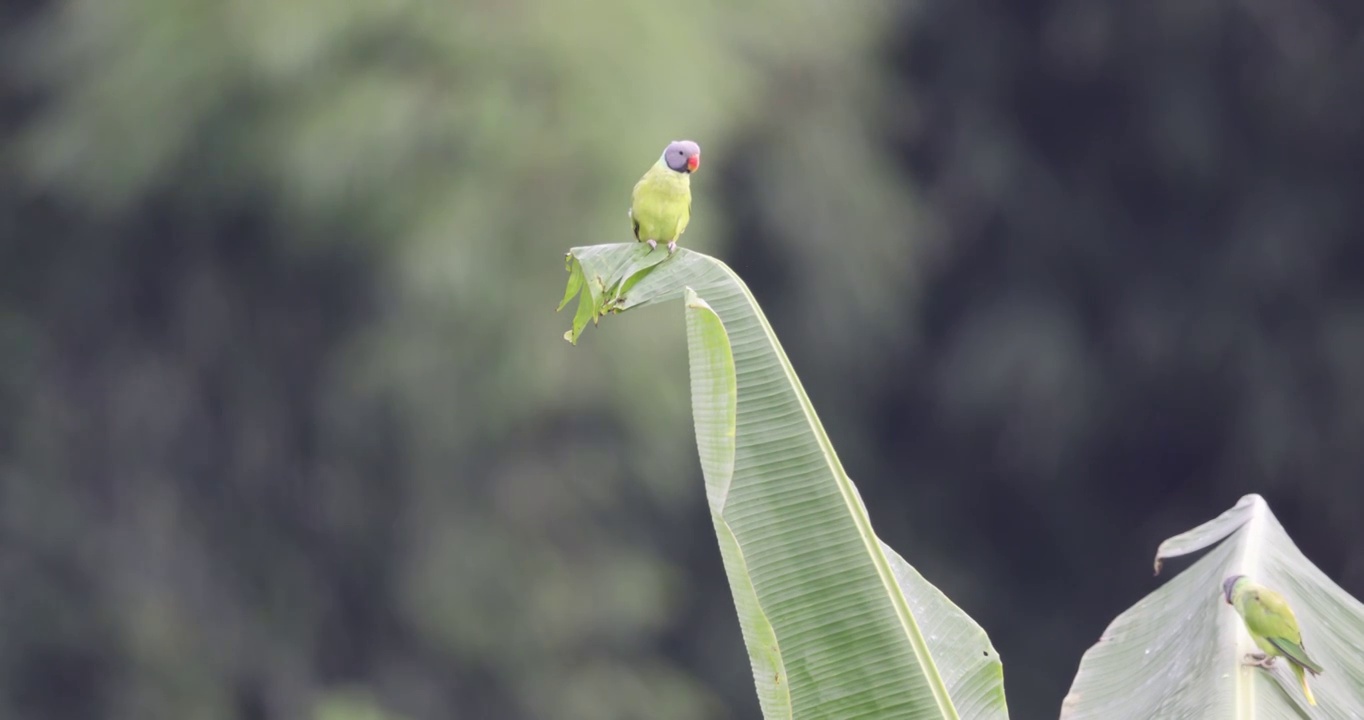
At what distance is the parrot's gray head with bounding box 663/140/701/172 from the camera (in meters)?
1.32

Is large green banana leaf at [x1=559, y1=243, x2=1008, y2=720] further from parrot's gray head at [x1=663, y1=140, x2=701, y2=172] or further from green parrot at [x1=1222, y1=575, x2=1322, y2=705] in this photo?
green parrot at [x1=1222, y1=575, x2=1322, y2=705]

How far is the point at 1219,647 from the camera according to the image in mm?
1288

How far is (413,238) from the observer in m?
3.98

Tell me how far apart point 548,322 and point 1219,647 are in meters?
2.94

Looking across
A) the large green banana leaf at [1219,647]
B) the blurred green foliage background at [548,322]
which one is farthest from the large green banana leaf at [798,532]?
the blurred green foliage background at [548,322]

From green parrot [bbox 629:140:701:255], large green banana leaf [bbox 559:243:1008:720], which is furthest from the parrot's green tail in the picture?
green parrot [bbox 629:140:701:255]

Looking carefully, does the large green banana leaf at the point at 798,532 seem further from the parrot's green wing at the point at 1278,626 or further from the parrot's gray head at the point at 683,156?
the parrot's green wing at the point at 1278,626

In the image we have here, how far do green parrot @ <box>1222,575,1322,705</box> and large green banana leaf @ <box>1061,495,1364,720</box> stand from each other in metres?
0.01

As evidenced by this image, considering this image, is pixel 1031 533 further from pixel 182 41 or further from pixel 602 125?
pixel 182 41

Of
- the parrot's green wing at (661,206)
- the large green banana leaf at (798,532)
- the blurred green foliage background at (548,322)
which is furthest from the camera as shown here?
the blurred green foliage background at (548,322)

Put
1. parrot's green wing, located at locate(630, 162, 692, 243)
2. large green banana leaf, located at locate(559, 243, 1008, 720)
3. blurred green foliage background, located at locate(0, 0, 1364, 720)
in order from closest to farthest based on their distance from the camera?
large green banana leaf, located at locate(559, 243, 1008, 720)
parrot's green wing, located at locate(630, 162, 692, 243)
blurred green foliage background, located at locate(0, 0, 1364, 720)

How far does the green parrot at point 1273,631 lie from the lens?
4.07ft

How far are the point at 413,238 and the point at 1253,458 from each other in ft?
9.81

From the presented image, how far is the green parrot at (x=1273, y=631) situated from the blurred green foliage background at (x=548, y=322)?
2.68 metres
